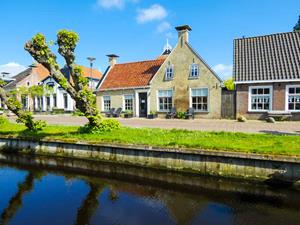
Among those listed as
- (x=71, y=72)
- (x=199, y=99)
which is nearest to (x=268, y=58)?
(x=199, y=99)

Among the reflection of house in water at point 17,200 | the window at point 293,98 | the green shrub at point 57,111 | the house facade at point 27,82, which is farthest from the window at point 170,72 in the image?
the house facade at point 27,82

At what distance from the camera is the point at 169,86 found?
907 inches

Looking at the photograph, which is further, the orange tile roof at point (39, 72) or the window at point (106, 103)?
the orange tile roof at point (39, 72)

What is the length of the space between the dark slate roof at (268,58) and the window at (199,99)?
3.05m

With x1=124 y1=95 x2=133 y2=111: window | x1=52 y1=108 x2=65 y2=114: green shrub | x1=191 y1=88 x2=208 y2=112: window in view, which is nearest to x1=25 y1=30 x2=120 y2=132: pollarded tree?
x1=191 y1=88 x2=208 y2=112: window

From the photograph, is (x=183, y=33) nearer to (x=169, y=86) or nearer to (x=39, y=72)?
(x=169, y=86)

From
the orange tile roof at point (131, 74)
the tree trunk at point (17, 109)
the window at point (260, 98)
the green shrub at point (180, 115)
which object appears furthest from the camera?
the orange tile roof at point (131, 74)

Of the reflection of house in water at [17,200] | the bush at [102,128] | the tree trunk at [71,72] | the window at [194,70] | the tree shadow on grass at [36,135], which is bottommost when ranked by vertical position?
the reflection of house in water at [17,200]

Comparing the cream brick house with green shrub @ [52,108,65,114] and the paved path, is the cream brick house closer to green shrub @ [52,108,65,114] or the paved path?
the paved path

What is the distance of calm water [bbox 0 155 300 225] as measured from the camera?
534 centimetres

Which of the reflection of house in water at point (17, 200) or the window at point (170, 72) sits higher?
the window at point (170, 72)

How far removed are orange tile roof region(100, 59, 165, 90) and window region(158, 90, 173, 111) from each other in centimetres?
205

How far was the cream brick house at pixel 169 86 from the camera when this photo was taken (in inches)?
834

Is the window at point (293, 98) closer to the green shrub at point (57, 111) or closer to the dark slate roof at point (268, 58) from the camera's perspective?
the dark slate roof at point (268, 58)
